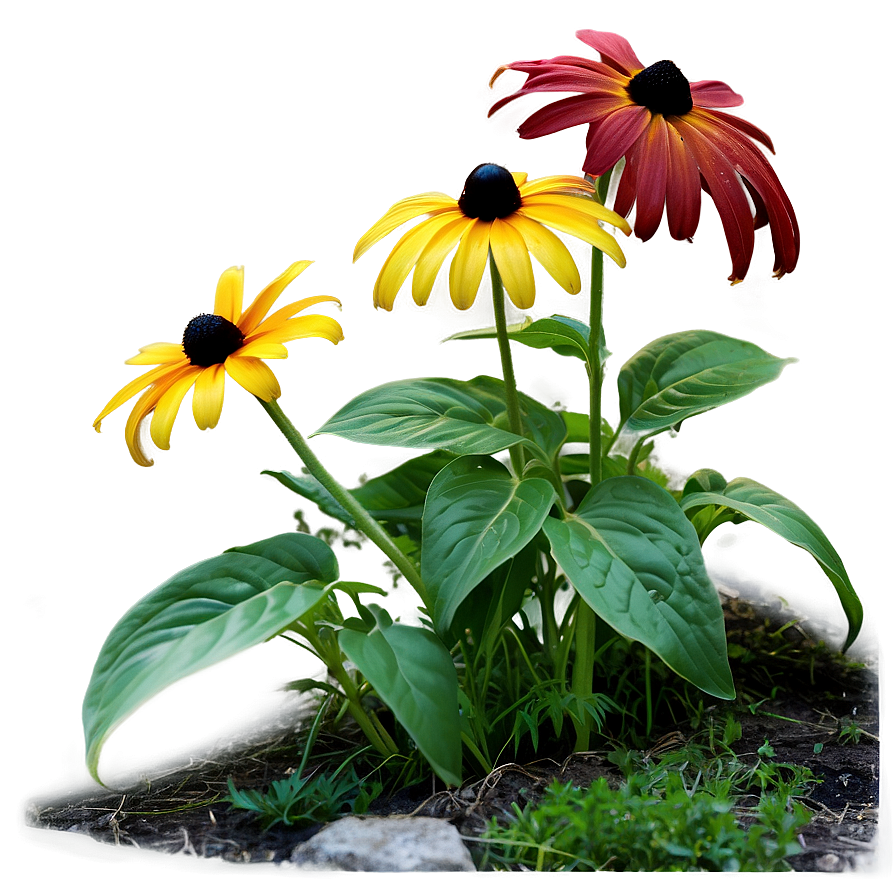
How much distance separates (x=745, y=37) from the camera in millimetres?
796

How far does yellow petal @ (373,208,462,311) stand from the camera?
61cm

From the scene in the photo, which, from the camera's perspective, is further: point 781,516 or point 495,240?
point 781,516

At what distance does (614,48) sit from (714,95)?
98 millimetres

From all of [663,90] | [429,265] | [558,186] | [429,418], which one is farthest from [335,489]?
[663,90]

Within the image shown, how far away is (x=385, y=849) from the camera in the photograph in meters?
0.58

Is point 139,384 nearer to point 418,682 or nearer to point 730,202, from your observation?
point 418,682

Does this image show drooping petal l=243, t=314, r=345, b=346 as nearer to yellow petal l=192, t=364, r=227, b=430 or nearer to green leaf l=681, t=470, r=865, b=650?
yellow petal l=192, t=364, r=227, b=430

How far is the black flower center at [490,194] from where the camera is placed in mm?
602

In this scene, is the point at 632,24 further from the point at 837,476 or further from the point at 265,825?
the point at 265,825

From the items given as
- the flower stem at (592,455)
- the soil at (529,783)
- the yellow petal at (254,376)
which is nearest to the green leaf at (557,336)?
the flower stem at (592,455)

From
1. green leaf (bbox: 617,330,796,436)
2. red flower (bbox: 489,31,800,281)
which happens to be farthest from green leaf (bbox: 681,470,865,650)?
red flower (bbox: 489,31,800,281)

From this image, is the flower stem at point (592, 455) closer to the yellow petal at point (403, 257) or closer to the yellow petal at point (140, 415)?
the yellow petal at point (403, 257)

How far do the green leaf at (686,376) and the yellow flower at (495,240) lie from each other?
0.59 ft

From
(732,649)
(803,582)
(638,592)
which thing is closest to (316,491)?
(638,592)
